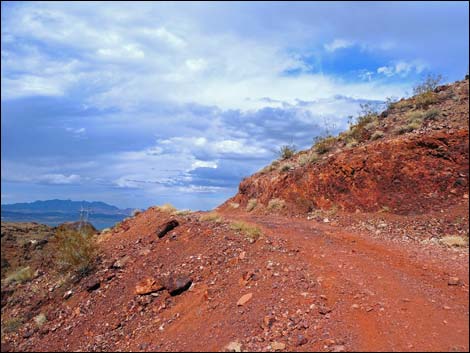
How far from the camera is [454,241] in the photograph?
10469mm

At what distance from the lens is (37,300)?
503 inches

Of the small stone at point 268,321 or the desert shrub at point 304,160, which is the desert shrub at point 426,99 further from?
the small stone at point 268,321

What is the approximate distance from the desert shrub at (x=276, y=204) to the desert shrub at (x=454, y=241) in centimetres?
742

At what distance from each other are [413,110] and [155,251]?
42.0 feet

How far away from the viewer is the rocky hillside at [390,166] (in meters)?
13.6

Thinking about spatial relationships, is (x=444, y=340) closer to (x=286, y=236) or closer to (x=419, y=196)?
(x=286, y=236)

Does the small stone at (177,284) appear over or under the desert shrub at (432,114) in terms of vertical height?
under

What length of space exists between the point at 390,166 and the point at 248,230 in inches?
242

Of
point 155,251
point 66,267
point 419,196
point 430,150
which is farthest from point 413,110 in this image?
point 66,267

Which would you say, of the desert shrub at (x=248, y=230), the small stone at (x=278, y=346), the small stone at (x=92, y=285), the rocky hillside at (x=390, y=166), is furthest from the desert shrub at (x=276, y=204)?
the small stone at (x=278, y=346)

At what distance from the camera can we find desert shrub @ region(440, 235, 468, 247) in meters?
10.3

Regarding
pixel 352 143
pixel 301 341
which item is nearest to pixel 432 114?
pixel 352 143

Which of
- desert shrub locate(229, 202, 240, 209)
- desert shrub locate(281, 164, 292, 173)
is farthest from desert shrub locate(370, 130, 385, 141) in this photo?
desert shrub locate(229, 202, 240, 209)

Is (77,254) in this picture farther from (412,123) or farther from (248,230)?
(412,123)
